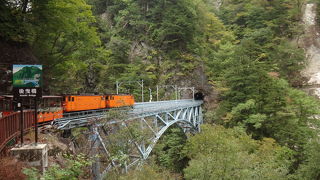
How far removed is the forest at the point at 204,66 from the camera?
14.2 metres

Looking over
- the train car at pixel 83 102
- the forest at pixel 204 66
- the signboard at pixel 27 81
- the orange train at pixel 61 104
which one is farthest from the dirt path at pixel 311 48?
the signboard at pixel 27 81

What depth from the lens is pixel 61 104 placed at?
14500 mm

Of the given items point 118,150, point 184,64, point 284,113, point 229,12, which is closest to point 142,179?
point 118,150

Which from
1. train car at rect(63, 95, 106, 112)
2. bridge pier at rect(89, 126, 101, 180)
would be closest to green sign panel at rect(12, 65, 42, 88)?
bridge pier at rect(89, 126, 101, 180)

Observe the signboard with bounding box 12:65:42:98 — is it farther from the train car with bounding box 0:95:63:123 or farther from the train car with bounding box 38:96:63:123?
the train car with bounding box 38:96:63:123

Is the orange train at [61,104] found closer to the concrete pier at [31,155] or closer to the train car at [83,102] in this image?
the train car at [83,102]

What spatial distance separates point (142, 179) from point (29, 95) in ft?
18.9

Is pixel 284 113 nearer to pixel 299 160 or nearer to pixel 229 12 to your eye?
pixel 299 160

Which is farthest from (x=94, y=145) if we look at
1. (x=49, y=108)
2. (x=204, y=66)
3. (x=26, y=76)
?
(x=204, y=66)

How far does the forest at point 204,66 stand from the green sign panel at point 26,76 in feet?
16.3

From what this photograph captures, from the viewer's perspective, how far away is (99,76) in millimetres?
38875

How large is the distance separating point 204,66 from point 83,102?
2564 cm

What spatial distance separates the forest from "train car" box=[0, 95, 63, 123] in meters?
3.55

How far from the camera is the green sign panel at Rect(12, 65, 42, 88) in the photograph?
6684 mm
